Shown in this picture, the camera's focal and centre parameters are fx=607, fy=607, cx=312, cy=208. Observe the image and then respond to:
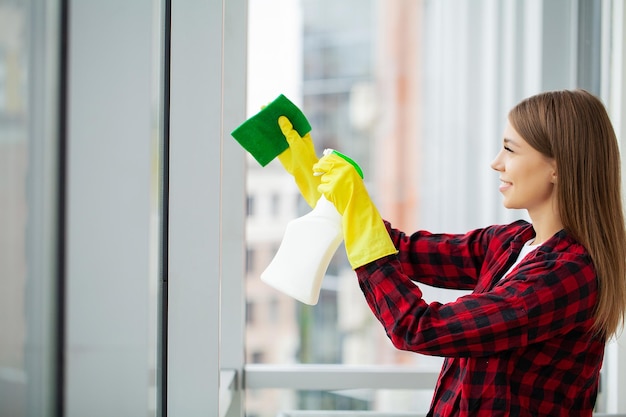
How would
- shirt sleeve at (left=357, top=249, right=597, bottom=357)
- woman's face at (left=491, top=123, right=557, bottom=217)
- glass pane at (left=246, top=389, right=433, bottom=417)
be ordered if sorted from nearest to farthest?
1. shirt sleeve at (left=357, top=249, right=597, bottom=357)
2. woman's face at (left=491, top=123, right=557, bottom=217)
3. glass pane at (left=246, top=389, right=433, bottom=417)

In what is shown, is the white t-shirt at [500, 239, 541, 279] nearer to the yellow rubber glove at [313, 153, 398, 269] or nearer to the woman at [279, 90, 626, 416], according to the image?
the woman at [279, 90, 626, 416]

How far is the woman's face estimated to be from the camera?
101 cm

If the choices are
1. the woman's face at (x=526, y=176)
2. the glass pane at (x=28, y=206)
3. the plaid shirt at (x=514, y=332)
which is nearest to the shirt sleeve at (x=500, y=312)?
the plaid shirt at (x=514, y=332)

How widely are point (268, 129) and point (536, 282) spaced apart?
53 centimetres

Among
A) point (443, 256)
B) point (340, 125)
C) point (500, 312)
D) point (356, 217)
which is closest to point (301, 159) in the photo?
point (356, 217)

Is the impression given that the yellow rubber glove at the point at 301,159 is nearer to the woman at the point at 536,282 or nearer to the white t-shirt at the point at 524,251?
the woman at the point at 536,282

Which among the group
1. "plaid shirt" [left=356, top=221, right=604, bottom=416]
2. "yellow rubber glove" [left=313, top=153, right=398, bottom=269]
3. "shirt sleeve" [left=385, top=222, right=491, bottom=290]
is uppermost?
"yellow rubber glove" [left=313, top=153, right=398, bottom=269]

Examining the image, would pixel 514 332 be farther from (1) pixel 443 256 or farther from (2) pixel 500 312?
(1) pixel 443 256

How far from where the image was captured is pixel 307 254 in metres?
1.04

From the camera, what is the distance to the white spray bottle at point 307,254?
1039 mm

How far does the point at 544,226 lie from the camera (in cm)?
104

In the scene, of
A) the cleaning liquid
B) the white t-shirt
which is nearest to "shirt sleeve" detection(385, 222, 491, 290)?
the white t-shirt

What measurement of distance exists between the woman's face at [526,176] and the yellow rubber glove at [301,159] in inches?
13.7

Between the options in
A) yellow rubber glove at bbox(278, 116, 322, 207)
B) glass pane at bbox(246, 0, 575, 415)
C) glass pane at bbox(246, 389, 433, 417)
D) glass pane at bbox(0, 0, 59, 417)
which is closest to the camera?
glass pane at bbox(0, 0, 59, 417)
